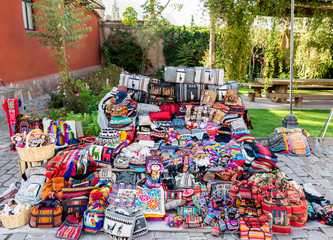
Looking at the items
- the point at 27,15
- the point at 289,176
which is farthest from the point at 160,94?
the point at 27,15

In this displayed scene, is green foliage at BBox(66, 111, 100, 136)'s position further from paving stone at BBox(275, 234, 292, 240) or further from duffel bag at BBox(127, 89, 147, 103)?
paving stone at BBox(275, 234, 292, 240)

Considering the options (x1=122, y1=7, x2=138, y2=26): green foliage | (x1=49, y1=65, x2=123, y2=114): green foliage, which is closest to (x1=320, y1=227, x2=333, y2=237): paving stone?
(x1=49, y1=65, x2=123, y2=114): green foliage

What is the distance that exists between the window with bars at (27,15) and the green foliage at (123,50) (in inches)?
231

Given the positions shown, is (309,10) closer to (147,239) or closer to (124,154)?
(124,154)

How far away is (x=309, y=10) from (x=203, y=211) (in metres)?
6.72

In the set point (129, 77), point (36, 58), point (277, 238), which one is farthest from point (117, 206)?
point (36, 58)

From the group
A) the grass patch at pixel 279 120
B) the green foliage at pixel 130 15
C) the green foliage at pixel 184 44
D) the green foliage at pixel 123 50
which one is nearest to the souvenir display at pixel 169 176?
the grass patch at pixel 279 120

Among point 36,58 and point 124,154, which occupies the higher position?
point 36,58

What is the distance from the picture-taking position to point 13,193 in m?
3.35

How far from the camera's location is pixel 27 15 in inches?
315

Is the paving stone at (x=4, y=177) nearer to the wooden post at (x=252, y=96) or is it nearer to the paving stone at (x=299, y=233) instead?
the paving stone at (x=299, y=233)

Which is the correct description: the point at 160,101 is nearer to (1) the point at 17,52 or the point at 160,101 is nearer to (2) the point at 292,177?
(2) the point at 292,177

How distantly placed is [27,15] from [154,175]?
727 cm

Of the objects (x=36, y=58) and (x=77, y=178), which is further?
(x=36, y=58)
